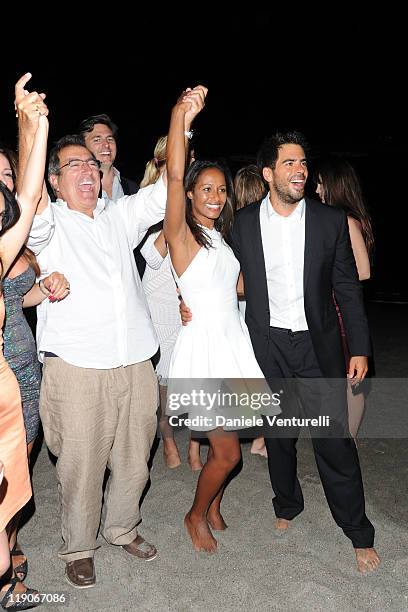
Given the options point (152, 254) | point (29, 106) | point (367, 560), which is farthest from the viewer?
point (152, 254)

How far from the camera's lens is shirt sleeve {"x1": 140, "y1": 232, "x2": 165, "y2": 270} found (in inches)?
136

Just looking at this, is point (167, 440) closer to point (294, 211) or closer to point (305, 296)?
point (305, 296)

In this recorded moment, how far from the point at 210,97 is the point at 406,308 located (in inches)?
475

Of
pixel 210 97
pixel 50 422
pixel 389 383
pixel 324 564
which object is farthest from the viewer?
pixel 210 97

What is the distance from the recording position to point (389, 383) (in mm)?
5887

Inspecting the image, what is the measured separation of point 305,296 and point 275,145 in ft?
2.31

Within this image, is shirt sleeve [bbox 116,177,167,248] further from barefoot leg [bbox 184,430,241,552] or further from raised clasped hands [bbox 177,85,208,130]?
barefoot leg [bbox 184,430,241,552]

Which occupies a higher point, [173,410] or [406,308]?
[173,410]

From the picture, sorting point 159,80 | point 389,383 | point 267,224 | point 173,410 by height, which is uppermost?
point 159,80

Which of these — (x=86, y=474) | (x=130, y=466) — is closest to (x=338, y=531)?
(x=130, y=466)

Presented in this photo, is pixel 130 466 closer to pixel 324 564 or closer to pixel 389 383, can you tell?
pixel 324 564

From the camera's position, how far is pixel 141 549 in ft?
9.63

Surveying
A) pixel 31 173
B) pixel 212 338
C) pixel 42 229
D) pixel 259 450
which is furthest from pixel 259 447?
pixel 31 173

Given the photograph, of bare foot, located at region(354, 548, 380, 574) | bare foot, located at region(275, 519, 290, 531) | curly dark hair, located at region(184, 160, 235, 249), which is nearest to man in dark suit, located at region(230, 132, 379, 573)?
bare foot, located at region(354, 548, 380, 574)
